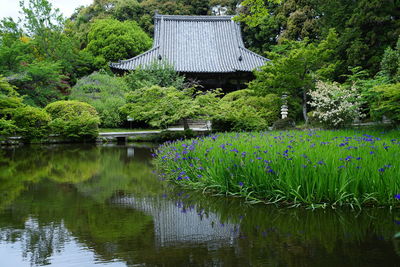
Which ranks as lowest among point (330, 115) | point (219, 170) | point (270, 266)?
point (270, 266)

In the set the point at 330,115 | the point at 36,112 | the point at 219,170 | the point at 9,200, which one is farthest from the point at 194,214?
the point at 36,112

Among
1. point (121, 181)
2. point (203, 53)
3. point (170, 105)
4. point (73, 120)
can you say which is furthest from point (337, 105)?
point (203, 53)

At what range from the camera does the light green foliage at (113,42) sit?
26281 mm

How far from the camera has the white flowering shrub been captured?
426 inches

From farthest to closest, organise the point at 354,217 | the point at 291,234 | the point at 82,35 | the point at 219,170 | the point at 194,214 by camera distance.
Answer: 1. the point at 82,35
2. the point at 219,170
3. the point at 194,214
4. the point at 354,217
5. the point at 291,234

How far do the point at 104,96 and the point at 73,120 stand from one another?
13.2 ft

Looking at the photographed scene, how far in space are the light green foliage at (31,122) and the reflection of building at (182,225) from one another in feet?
36.2

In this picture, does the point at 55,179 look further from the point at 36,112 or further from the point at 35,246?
the point at 36,112

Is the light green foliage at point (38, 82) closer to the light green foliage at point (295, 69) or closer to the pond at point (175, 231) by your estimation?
the light green foliage at point (295, 69)

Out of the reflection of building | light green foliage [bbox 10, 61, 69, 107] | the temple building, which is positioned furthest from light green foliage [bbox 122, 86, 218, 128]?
the reflection of building

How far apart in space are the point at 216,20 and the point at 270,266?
25.9m

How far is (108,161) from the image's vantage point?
8.62 meters

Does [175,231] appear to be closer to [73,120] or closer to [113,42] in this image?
[73,120]

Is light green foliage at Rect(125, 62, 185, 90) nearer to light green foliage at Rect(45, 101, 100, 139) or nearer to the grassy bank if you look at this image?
light green foliage at Rect(45, 101, 100, 139)
